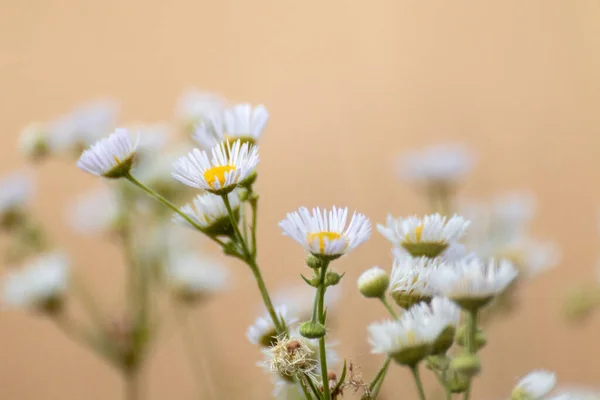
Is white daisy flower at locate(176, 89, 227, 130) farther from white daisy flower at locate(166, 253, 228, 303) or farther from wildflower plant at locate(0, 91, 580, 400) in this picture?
white daisy flower at locate(166, 253, 228, 303)

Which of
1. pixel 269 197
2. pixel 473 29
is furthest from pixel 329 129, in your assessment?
pixel 473 29

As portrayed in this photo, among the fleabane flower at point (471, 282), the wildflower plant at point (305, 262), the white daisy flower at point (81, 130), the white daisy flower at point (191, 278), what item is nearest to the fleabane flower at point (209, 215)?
the wildflower plant at point (305, 262)

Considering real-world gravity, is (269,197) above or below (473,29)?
below

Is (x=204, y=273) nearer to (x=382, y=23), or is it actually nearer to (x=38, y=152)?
(x=38, y=152)

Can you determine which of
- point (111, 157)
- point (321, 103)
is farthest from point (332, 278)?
point (321, 103)

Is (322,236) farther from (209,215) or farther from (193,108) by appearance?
(193,108)

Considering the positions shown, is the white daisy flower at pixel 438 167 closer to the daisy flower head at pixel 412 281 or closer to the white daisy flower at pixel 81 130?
the white daisy flower at pixel 81 130
